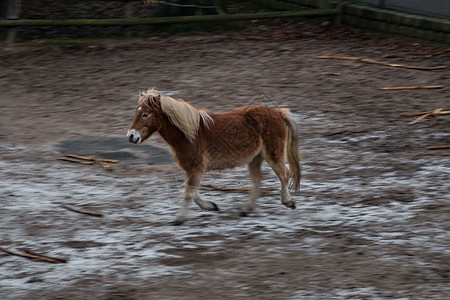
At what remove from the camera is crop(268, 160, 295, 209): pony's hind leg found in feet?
21.0

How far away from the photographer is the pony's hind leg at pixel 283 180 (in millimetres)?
6391

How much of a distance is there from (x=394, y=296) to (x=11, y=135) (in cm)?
603

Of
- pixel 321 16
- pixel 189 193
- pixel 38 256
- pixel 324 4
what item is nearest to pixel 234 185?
pixel 189 193

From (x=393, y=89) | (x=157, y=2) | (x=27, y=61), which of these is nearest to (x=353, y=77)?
(x=393, y=89)

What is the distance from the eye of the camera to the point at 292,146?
21.5 ft

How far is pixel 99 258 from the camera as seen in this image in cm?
548

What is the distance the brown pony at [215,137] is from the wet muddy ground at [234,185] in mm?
393

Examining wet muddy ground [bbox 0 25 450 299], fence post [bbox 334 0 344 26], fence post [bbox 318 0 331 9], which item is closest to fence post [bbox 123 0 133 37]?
wet muddy ground [bbox 0 25 450 299]

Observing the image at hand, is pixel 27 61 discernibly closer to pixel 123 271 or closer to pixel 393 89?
pixel 393 89

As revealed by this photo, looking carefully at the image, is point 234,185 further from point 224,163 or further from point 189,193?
point 189,193

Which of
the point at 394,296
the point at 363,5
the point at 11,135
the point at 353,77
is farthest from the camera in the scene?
the point at 363,5

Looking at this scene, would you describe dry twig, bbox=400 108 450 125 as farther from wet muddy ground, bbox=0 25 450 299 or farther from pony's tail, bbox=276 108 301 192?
pony's tail, bbox=276 108 301 192

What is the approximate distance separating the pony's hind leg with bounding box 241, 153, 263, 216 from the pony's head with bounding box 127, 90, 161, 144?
3.44 ft

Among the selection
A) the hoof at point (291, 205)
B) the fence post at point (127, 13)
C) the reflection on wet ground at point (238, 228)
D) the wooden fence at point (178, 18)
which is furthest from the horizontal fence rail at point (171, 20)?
the hoof at point (291, 205)
